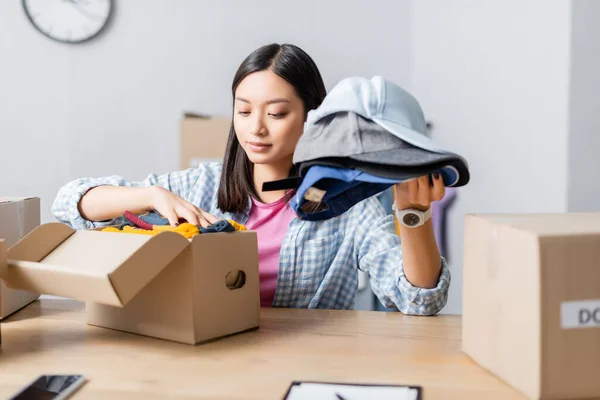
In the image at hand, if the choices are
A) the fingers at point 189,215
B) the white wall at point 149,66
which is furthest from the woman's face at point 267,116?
the white wall at point 149,66

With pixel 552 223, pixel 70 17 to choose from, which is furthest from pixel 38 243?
pixel 70 17

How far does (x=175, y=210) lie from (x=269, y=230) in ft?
1.16

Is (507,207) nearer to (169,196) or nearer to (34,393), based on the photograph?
(169,196)

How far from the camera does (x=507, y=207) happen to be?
2.15 metres

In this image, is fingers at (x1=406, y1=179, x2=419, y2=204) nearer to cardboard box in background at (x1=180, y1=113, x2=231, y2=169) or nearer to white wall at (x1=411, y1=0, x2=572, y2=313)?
white wall at (x1=411, y1=0, x2=572, y2=313)

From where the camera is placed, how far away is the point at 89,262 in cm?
87

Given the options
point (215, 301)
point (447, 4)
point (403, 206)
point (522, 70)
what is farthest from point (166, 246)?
point (447, 4)

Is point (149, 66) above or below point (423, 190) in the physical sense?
above

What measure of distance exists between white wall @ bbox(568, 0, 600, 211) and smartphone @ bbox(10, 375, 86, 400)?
4.86 ft

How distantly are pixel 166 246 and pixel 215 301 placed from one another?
0.40 ft

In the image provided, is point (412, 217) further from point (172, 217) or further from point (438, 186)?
point (172, 217)

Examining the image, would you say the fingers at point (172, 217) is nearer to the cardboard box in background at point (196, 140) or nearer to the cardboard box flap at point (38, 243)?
the cardboard box flap at point (38, 243)

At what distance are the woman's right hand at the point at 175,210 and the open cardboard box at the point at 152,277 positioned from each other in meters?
0.13

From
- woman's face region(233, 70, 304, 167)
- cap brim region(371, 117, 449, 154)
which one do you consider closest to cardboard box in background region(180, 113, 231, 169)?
woman's face region(233, 70, 304, 167)
